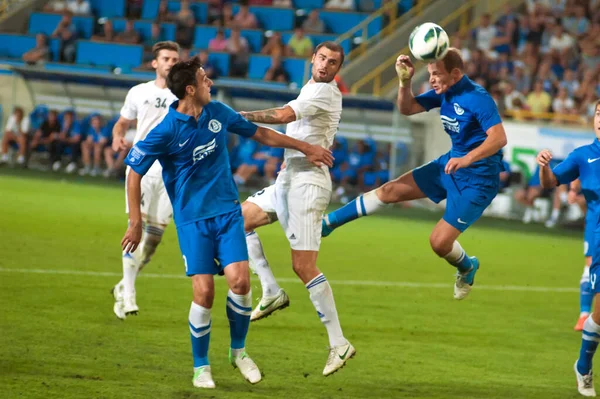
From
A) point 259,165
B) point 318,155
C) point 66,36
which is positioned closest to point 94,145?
point 259,165

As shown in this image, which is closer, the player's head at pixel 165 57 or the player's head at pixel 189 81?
the player's head at pixel 189 81

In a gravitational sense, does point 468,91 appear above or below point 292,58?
above

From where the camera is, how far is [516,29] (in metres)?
25.3

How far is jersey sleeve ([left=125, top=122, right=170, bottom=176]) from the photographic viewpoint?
6.98 meters

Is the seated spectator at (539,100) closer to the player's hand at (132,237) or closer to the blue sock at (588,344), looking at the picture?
the blue sock at (588,344)

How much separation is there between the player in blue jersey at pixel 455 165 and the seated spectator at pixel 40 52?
2100cm

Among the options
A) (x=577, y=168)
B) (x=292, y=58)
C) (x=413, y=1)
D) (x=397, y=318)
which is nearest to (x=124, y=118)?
(x=397, y=318)

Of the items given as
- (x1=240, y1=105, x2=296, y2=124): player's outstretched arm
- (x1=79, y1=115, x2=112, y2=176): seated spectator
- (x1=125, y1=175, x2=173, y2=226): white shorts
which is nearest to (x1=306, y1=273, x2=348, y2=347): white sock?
(x1=240, y1=105, x2=296, y2=124): player's outstretched arm

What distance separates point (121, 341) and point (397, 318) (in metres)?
3.27

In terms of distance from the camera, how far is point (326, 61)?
→ 789 cm

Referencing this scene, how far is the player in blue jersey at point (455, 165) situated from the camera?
8.25 metres

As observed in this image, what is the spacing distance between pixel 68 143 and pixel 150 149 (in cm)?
1894

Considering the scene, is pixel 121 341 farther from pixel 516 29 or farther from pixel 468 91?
pixel 516 29

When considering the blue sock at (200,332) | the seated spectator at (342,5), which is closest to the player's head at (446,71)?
the blue sock at (200,332)
